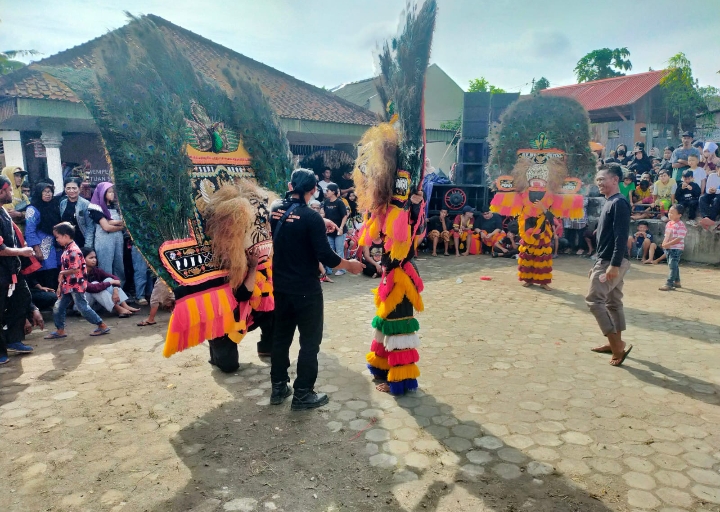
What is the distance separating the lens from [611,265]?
4.41 metres

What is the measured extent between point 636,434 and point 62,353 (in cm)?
539

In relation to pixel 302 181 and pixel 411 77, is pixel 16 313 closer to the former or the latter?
pixel 302 181

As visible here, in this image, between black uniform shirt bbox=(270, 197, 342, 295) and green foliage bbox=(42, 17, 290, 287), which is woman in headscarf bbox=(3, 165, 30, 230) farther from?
black uniform shirt bbox=(270, 197, 342, 295)

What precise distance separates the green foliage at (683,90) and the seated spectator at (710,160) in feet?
40.0

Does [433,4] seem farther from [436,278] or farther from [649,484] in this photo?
[436,278]

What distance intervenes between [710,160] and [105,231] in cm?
1234

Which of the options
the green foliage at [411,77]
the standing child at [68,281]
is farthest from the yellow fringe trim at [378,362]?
the standing child at [68,281]

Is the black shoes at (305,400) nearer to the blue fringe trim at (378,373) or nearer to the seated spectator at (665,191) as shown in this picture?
the blue fringe trim at (378,373)

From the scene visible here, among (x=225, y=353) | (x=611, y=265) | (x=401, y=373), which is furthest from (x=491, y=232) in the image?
(x=225, y=353)

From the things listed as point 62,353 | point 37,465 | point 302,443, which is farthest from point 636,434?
point 62,353

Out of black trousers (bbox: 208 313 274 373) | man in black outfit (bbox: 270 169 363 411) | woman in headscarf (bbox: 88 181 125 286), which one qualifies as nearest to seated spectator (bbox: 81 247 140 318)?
woman in headscarf (bbox: 88 181 125 286)

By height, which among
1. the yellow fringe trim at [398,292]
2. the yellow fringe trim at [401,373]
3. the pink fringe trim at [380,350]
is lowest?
the yellow fringe trim at [401,373]

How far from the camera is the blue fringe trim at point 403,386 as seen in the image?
13.0 ft

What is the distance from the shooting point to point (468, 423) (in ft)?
11.6
